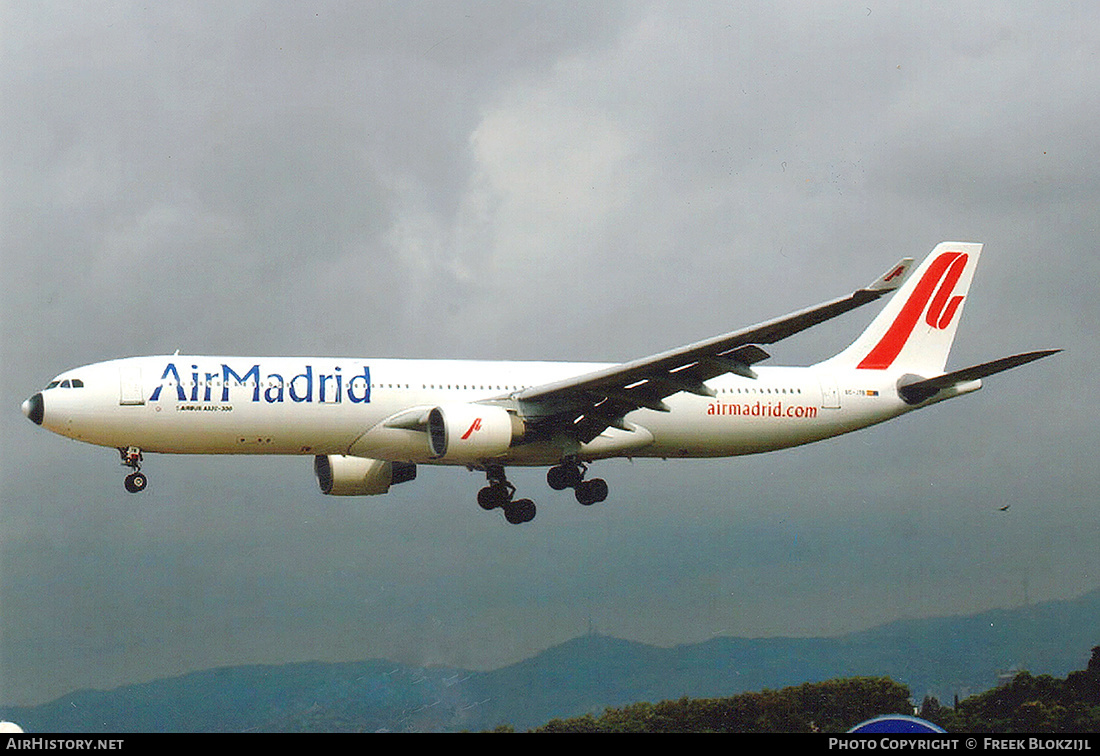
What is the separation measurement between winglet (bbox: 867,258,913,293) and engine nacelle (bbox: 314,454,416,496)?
19831 mm

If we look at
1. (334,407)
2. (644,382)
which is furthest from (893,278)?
(334,407)

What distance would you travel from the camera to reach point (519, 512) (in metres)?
45.1

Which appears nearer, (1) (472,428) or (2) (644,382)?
(1) (472,428)

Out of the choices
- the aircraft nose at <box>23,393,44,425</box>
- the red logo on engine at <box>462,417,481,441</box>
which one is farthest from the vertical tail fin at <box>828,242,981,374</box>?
the aircraft nose at <box>23,393,44,425</box>

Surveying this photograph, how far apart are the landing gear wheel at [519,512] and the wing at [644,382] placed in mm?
4542

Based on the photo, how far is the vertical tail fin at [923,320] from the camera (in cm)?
4822

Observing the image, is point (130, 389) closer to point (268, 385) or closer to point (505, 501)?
point (268, 385)

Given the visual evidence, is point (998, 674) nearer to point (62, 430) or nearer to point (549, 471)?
point (549, 471)

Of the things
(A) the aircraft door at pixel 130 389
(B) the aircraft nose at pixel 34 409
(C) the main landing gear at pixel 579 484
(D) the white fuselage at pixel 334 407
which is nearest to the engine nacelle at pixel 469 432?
(D) the white fuselage at pixel 334 407

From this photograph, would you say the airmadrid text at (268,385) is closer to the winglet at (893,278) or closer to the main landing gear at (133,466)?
the main landing gear at (133,466)

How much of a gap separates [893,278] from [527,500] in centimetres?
1878

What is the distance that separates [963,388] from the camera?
45.9 m
